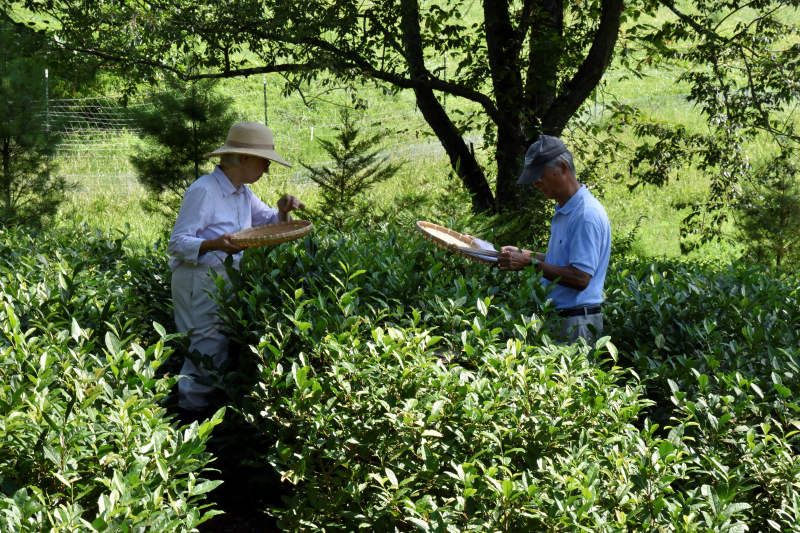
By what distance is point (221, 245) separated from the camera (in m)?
4.28

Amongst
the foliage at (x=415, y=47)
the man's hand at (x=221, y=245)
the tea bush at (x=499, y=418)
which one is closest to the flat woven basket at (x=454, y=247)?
the tea bush at (x=499, y=418)

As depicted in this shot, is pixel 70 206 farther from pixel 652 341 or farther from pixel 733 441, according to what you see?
pixel 733 441

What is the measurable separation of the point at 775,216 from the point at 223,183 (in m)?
8.38

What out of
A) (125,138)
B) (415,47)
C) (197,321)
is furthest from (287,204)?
(125,138)

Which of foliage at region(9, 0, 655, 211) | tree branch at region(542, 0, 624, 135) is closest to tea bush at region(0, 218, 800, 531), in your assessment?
tree branch at region(542, 0, 624, 135)

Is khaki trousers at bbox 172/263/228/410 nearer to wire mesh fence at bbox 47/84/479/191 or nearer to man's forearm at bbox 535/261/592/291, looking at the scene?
man's forearm at bbox 535/261/592/291

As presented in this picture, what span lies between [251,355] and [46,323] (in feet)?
3.57

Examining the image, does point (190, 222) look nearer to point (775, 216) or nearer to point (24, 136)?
point (24, 136)

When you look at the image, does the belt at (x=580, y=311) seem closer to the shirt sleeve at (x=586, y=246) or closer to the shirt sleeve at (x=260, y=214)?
the shirt sleeve at (x=586, y=246)

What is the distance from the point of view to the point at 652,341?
4258 millimetres

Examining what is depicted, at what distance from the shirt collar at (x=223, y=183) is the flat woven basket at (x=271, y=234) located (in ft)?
0.86

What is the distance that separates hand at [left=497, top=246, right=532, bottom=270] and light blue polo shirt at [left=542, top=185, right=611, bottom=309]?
196mm

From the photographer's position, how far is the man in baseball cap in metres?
4.07

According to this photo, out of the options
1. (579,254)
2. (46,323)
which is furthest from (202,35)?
(579,254)
